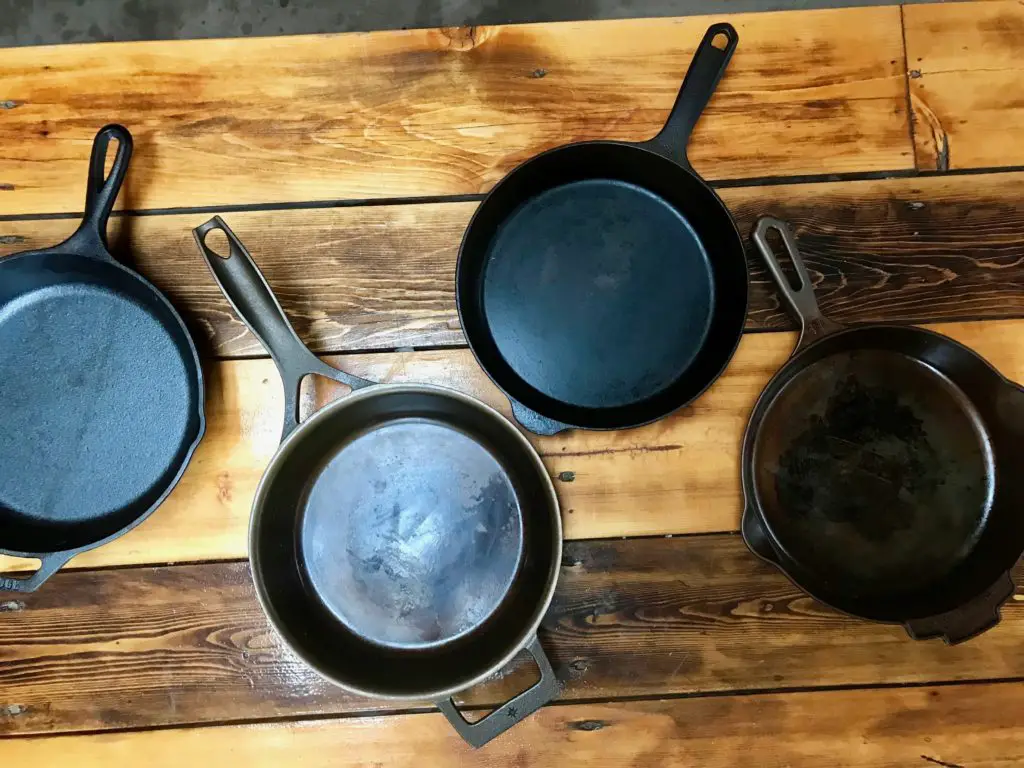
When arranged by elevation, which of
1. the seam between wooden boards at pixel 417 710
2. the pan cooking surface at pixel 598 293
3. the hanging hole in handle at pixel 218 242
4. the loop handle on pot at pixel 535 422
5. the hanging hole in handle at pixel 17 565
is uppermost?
the hanging hole in handle at pixel 218 242

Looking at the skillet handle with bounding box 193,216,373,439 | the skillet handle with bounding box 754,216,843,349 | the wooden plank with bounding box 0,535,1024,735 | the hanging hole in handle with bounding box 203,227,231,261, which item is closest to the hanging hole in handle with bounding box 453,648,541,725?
the wooden plank with bounding box 0,535,1024,735

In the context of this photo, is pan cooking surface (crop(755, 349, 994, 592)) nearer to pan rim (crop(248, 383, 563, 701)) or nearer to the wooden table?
the wooden table

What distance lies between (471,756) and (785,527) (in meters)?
0.53

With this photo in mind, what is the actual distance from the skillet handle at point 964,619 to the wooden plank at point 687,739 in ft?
0.43

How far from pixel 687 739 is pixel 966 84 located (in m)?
0.98

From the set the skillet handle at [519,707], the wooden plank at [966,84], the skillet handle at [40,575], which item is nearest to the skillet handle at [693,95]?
the wooden plank at [966,84]

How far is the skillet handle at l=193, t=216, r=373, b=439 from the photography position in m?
0.84

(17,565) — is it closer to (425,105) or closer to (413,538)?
(413,538)

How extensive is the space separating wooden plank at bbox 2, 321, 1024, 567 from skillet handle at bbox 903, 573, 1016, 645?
0.83 ft

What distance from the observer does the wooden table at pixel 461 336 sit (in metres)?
0.95

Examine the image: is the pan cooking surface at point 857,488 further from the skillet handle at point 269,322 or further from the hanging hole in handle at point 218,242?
the hanging hole in handle at point 218,242

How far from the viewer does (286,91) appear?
96 cm

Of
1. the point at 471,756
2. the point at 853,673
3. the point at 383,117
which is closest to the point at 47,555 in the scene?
the point at 471,756

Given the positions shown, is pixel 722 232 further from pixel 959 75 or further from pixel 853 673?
pixel 853 673
